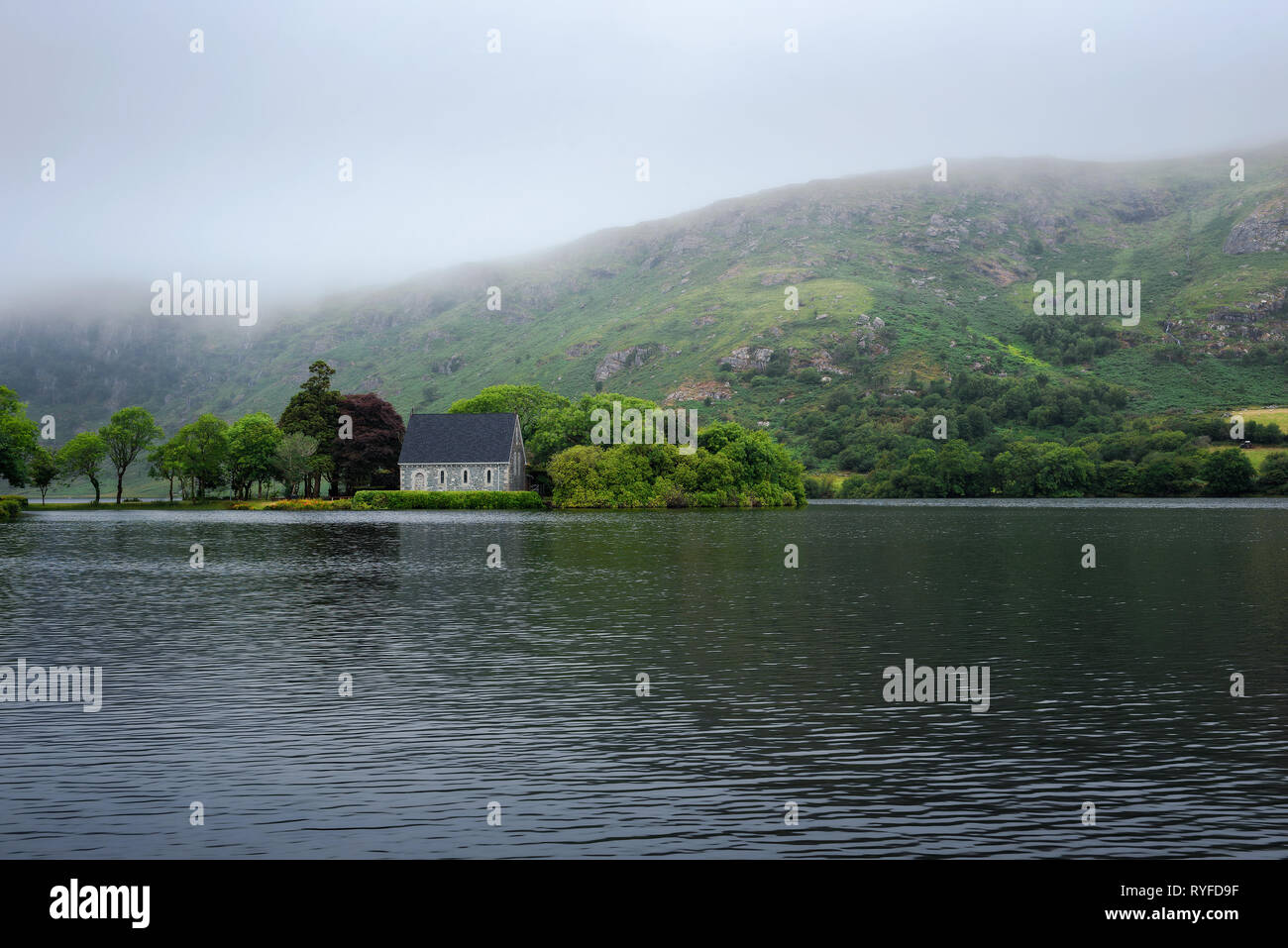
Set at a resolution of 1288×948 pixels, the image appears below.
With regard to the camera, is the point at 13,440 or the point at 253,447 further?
the point at 253,447

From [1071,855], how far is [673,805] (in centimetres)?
468

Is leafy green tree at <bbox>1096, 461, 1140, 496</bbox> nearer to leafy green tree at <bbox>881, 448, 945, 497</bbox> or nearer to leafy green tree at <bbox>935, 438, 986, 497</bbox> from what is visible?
leafy green tree at <bbox>935, 438, 986, 497</bbox>

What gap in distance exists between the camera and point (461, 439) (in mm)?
132250

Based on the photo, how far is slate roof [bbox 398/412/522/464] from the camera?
131 metres

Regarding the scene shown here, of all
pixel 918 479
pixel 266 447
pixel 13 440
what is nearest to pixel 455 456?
pixel 266 447

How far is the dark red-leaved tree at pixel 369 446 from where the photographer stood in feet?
447

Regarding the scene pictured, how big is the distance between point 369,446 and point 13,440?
41.9 m

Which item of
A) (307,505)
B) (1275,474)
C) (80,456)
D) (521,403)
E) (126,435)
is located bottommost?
(307,505)

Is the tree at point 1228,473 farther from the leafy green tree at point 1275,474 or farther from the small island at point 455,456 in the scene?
the small island at point 455,456

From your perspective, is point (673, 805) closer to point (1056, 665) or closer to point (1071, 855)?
point (1071, 855)

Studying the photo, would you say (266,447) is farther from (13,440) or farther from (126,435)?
(13,440)
